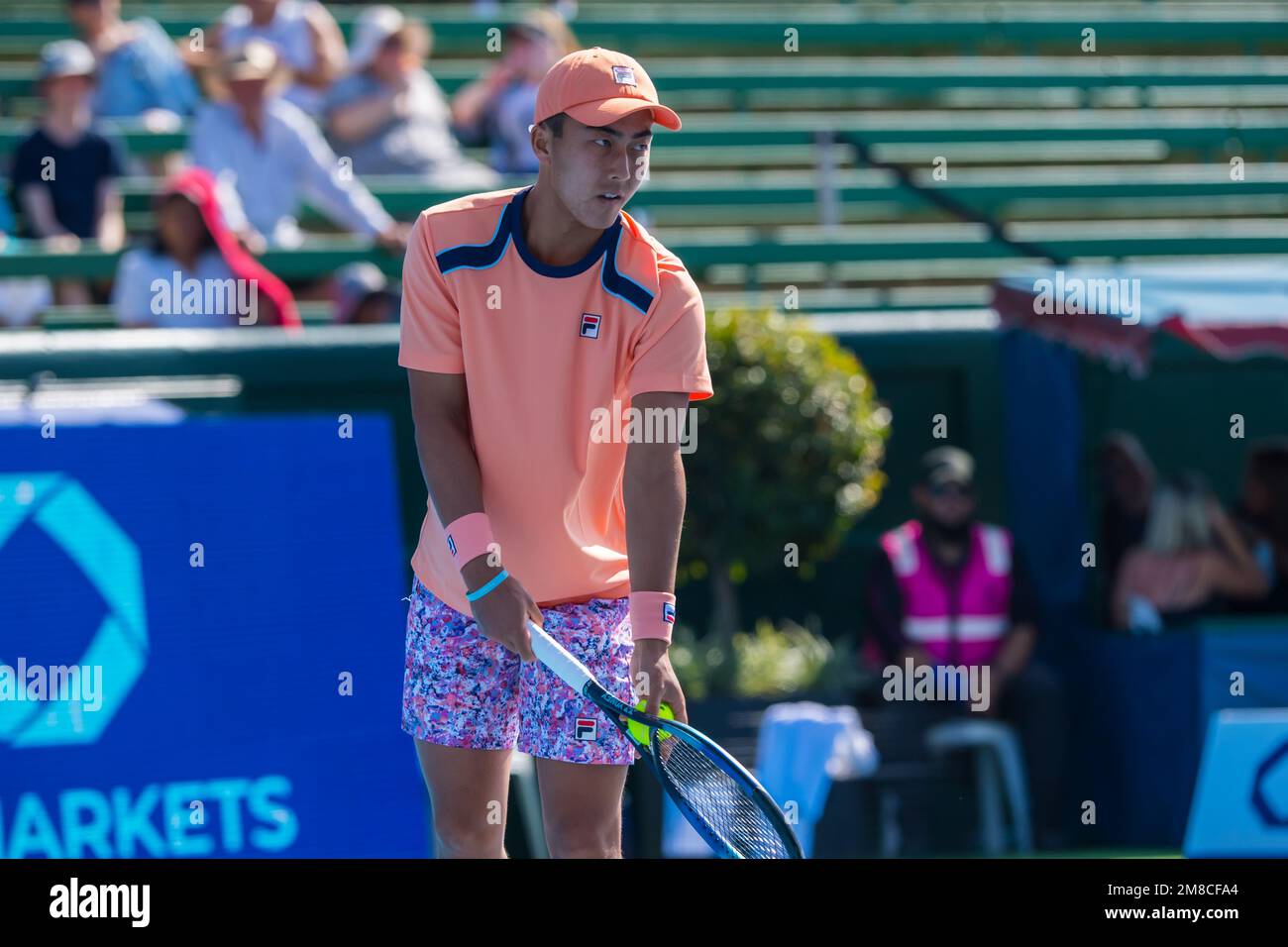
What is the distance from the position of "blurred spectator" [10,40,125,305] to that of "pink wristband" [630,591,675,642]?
5.08m

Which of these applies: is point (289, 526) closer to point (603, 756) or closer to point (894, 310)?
point (603, 756)

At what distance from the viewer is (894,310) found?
9000 mm

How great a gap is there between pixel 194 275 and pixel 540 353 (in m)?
3.97

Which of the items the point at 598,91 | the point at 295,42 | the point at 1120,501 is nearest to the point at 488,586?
the point at 598,91

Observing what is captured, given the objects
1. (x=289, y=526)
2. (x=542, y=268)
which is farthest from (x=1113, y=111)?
(x=542, y=268)

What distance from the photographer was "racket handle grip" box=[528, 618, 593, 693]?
3.73 meters

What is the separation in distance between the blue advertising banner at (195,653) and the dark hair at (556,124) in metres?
2.63

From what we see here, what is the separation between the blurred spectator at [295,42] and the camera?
9.45 metres

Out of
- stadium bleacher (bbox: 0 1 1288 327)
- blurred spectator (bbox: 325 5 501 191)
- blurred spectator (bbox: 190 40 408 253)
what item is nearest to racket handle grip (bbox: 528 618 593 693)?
blurred spectator (bbox: 190 40 408 253)

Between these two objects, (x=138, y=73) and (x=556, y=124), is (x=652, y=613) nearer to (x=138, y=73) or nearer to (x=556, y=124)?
(x=556, y=124)

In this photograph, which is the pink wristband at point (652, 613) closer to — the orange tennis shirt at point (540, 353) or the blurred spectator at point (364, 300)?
the orange tennis shirt at point (540, 353)

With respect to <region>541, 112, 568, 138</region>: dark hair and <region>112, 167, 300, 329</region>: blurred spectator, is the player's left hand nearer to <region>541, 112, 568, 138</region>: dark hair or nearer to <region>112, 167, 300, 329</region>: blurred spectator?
<region>541, 112, 568, 138</region>: dark hair

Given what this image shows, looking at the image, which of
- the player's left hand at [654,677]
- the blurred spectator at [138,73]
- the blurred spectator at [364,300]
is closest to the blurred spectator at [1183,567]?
the blurred spectator at [364,300]
